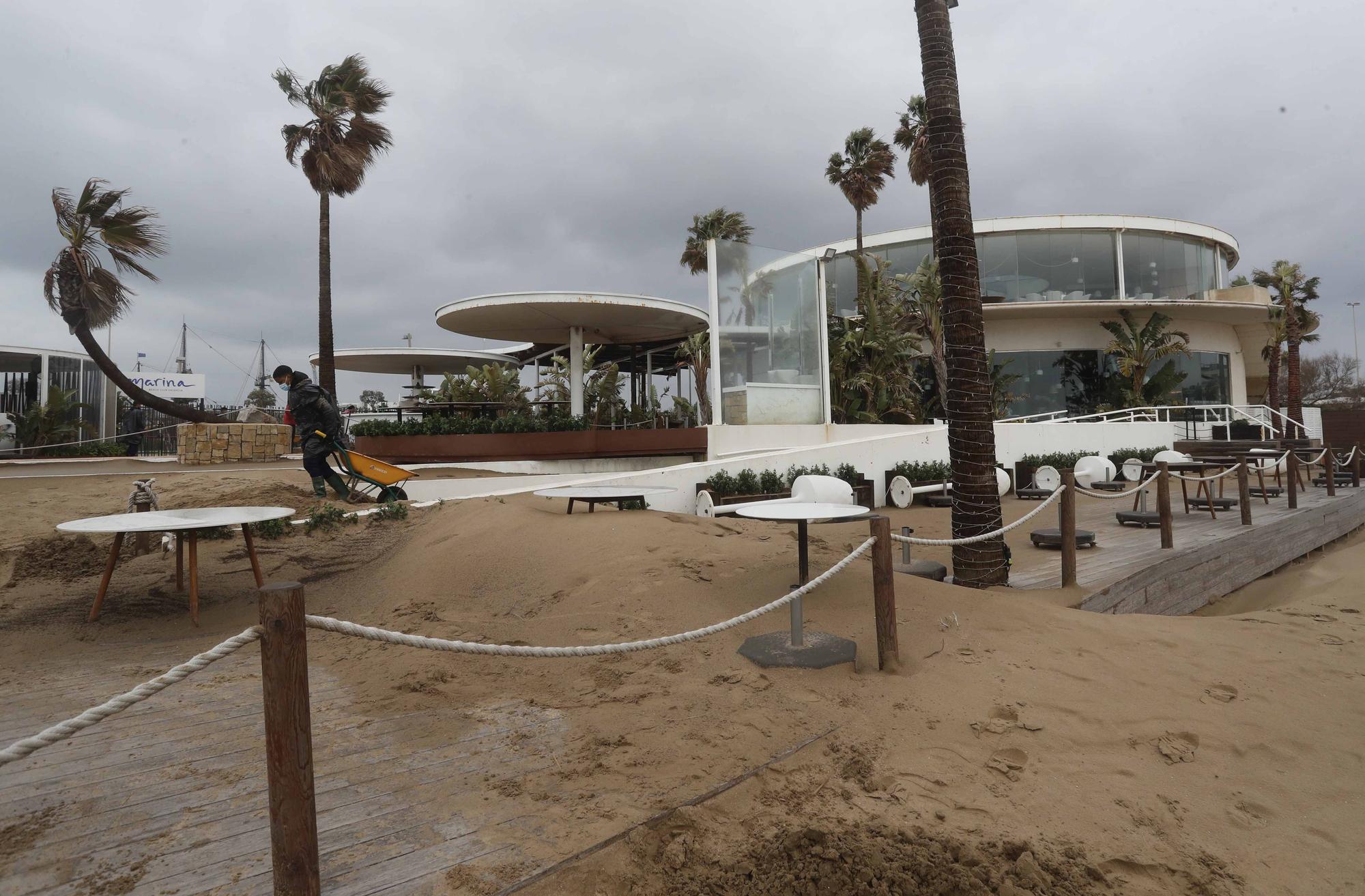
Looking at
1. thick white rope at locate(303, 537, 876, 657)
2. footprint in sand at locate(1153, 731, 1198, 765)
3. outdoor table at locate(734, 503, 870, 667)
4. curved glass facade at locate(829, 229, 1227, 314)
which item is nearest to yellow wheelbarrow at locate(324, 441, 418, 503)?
outdoor table at locate(734, 503, 870, 667)

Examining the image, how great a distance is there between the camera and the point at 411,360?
2534 cm

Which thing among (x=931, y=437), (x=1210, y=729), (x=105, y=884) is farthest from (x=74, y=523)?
(x=931, y=437)

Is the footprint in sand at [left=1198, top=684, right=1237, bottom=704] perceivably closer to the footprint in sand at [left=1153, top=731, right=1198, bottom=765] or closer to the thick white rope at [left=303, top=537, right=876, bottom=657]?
the footprint in sand at [left=1153, top=731, right=1198, bottom=765]

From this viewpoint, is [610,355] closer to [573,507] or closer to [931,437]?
Answer: [931,437]

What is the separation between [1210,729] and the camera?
4008 millimetres

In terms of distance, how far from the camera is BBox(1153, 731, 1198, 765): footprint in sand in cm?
368

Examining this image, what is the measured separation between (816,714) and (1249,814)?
1925mm

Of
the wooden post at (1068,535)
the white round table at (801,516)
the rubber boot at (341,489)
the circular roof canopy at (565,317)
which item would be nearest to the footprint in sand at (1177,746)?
the white round table at (801,516)

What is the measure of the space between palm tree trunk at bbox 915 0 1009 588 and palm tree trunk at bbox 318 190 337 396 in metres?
15.8

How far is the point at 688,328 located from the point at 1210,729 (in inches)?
654

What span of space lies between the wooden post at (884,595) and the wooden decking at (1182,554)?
2.88 metres

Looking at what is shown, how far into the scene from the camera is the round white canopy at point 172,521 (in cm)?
517

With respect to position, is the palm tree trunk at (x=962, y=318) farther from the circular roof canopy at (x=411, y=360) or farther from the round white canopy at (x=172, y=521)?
the circular roof canopy at (x=411, y=360)

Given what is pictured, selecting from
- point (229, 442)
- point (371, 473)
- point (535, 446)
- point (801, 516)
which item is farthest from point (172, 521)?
point (229, 442)
